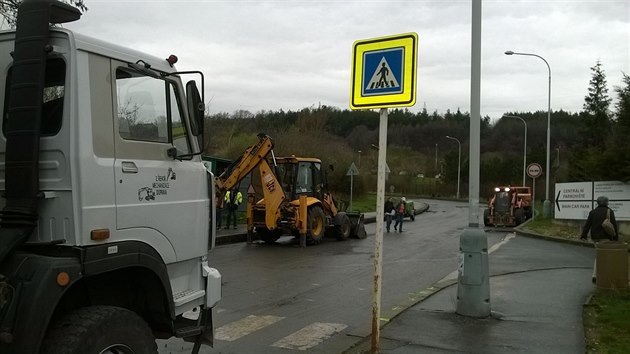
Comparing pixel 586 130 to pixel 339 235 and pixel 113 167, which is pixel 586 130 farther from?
pixel 113 167

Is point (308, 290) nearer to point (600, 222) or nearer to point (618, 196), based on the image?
point (600, 222)

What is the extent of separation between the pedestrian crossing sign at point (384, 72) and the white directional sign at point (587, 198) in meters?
16.5

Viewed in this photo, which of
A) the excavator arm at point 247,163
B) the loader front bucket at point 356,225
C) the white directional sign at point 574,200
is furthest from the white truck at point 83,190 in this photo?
the white directional sign at point 574,200

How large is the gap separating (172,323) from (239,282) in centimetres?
637

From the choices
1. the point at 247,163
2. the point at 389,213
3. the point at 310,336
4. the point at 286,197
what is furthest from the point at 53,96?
the point at 389,213

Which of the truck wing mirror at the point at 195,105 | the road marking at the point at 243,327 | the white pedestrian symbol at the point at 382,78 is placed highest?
the white pedestrian symbol at the point at 382,78

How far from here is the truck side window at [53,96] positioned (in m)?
3.72

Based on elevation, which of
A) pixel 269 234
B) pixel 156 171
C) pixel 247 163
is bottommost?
pixel 269 234

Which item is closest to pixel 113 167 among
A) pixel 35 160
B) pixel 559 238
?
pixel 35 160

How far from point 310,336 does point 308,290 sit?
3.28 m

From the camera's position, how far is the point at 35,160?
3.56m

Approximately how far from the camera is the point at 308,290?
33.0 ft

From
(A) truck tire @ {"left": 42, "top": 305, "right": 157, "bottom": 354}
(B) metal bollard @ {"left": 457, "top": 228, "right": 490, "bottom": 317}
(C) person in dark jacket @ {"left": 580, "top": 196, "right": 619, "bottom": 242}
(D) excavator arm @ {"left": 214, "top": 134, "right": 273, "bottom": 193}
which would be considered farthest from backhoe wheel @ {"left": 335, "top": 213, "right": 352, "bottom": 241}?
(A) truck tire @ {"left": 42, "top": 305, "right": 157, "bottom": 354}

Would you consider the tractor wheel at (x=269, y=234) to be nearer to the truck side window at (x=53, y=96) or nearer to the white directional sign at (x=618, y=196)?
the white directional sign at (x=618, y=196)
